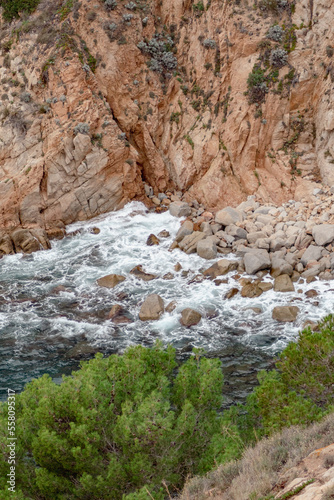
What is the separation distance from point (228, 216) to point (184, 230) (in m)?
2.78

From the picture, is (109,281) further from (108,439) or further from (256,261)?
(108,439)

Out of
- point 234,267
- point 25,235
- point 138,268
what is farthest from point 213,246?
point 25,235

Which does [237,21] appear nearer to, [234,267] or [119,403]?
[234,267]

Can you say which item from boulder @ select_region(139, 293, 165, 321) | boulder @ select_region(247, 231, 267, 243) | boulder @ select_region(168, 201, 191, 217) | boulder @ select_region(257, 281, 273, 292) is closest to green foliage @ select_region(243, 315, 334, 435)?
boulder @ select_region(139, 293, 165, 321)

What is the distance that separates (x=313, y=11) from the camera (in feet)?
88.1

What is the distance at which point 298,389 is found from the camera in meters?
10.1

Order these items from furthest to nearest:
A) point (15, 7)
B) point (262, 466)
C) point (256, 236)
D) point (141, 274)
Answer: point (15, 7) < point (256, 236) < point (141, 274) < point (262, 466)

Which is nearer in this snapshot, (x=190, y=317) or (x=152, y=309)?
(x=190, y=317)

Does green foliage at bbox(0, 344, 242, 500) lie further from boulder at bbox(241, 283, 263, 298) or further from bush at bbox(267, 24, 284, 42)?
bush at bbox(267, 24, 284, 42)

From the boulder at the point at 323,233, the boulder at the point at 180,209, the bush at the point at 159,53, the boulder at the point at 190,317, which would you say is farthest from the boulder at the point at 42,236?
the boulder at the point at 323,233

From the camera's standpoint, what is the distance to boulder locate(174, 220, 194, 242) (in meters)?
25.3

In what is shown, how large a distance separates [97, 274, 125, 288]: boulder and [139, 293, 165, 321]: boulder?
2.63m

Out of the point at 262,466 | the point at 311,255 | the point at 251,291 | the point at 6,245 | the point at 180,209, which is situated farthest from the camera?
the point at 180,209

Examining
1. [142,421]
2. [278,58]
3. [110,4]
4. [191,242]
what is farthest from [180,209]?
[142,421]
